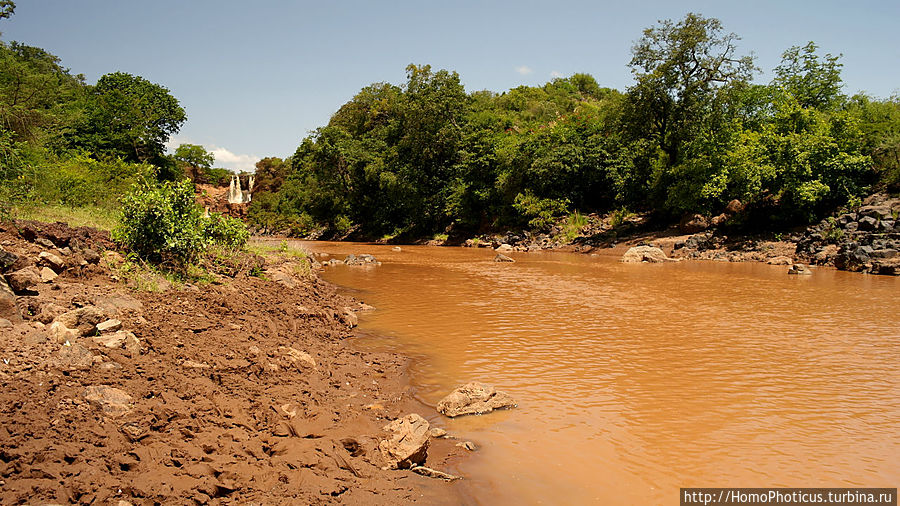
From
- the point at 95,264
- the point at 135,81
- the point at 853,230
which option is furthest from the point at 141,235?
the point at 135,81

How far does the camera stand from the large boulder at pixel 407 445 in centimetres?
424

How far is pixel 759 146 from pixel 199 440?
92.6ft

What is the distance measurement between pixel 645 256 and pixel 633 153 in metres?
12.1

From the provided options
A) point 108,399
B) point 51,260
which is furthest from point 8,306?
point 51,260

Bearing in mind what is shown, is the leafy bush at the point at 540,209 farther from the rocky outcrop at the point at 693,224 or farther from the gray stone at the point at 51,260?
the gray stone at the point at 51,260

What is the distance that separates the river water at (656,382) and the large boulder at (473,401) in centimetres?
13

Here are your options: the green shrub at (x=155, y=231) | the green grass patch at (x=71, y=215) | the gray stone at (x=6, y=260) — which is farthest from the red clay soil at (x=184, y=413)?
the green grass patch at (x=71, y=215)

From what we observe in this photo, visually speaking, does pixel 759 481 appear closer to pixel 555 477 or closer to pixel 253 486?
pixel 555 477

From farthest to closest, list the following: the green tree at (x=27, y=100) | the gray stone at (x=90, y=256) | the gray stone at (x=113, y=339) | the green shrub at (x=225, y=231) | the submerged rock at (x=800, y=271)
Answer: the submerged rock at (x=800, y=271)
the green tree at (x=27, y=100)
the green shrub at (x=225, y=231)
the gray stone at (x=90, y=256)
the gray stone at (x=113, y=339)

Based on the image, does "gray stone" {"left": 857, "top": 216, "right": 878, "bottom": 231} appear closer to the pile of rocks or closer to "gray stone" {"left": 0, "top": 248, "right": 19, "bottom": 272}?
the pile of rocks

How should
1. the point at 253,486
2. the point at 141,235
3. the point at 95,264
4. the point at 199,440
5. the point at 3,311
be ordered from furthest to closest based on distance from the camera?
the point at 141,235
the point at 95,264
the point at 3,311
the point at 199,440
the point at 253,486

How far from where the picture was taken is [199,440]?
3883mm

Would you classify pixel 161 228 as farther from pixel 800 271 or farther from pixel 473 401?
pixel 800 271

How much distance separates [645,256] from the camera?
23.7 metres
